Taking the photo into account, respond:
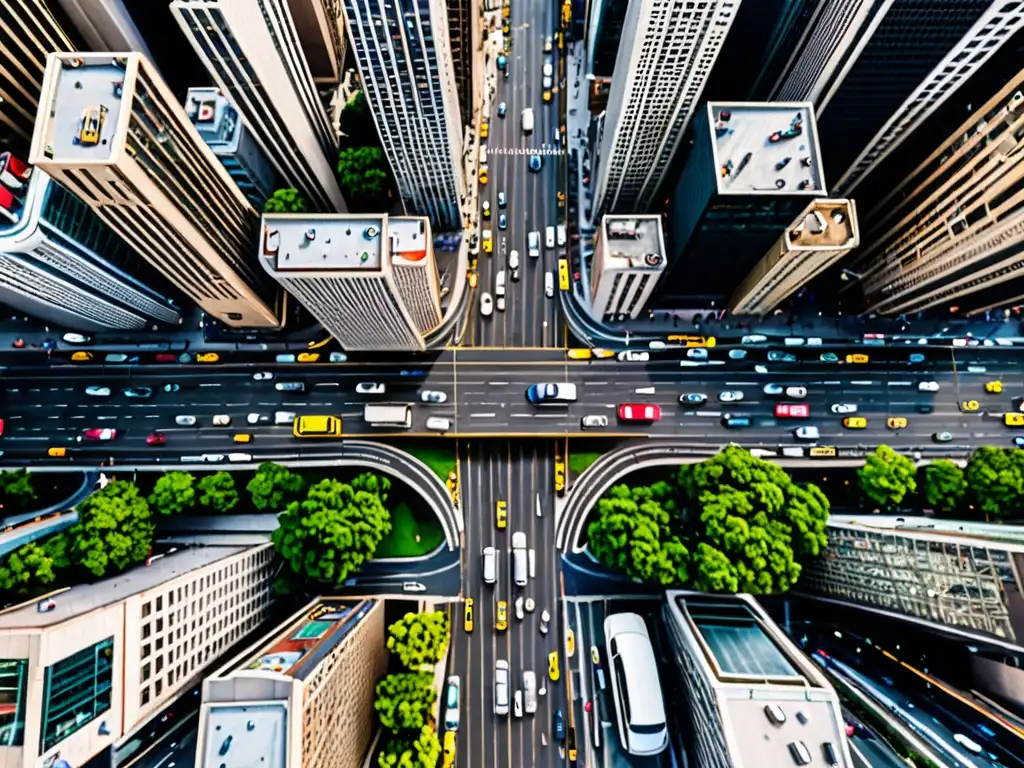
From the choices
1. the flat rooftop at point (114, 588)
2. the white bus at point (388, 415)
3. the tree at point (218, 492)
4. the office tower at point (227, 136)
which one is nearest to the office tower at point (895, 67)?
the white bus at point (388, 415)

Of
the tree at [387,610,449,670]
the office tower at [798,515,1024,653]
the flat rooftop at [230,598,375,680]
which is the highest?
the office tower at [798,515,1024,653]

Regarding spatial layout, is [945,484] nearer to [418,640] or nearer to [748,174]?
[748,174]

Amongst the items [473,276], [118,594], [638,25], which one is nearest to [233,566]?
[118,594]

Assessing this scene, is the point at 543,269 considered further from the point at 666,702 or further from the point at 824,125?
the point at 666,702

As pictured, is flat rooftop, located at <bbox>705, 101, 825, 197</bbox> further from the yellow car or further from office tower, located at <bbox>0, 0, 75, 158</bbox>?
office tower, located at <bbox>0, 0, 75, 158</bbox>

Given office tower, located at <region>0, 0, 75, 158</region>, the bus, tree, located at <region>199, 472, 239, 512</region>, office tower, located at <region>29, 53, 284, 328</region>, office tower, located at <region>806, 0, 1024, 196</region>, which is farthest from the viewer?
the bus

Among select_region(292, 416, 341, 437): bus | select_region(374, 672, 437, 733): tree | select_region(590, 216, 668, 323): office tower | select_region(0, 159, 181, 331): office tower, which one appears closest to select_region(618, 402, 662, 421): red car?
select_region(590, 216, 668, 323): office tower
